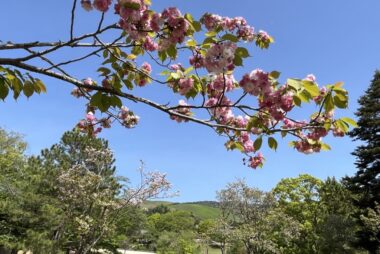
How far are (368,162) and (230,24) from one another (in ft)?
73.0

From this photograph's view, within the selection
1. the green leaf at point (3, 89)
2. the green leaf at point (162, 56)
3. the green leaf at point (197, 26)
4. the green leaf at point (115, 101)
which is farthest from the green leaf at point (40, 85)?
the green leaf at point (197, 26)

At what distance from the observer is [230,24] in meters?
2.99

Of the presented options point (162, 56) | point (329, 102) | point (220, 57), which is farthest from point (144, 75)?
point (329, 102)

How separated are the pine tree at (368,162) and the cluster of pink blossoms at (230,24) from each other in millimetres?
19800

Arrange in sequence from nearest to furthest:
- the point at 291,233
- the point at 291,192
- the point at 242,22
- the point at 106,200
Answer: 1. the point at 242,22
2. the point at 106,200
3. the point at 291,233
4. the point at 291,192

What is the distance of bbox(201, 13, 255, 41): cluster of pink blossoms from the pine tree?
19.8 metres

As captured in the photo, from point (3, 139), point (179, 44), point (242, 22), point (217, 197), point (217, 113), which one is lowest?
point (217, 113)

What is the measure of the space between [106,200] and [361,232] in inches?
546

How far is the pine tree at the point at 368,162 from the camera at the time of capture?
68.5 ft

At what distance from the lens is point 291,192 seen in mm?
31219

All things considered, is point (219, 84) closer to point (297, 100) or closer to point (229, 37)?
point (229, 37)

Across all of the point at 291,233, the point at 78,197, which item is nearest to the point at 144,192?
the point at 78,197

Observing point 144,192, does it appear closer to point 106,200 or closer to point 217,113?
point 106,200

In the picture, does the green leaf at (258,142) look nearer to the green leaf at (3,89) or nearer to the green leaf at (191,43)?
the green leaf at (191,43)
